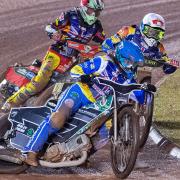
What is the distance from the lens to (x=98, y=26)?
12.1 meters

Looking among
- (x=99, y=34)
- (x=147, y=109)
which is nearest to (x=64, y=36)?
(x=99, y=34)

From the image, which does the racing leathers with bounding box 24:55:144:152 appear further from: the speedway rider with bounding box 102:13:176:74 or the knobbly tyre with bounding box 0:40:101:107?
the knobbly tyre with bounding box 0:40:101:107

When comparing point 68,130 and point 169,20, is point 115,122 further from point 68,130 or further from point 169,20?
point 169,20

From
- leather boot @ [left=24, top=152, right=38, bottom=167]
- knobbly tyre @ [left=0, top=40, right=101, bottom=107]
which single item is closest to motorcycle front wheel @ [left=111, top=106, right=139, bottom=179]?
leather boot @ [left=24, top=152, right=38, bottom=167]

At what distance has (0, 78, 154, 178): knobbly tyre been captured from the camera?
827 centimetres

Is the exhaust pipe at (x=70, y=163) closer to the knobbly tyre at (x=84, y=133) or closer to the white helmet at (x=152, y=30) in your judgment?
the knobbly tyre at (x=84, y=133)

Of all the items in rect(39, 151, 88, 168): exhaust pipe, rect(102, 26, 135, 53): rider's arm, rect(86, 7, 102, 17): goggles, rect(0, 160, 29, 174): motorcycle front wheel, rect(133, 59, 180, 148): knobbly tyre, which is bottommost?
rect(0, 160, 29, 174): motorcycle front wheel

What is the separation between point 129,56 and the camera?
845 centimetres

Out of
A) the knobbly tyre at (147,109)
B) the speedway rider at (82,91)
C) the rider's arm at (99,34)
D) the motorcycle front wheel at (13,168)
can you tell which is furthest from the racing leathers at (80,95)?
the rider's arm at (99,34)

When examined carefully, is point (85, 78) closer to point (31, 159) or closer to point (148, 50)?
point (148, 50)

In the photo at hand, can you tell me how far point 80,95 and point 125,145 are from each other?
884mm

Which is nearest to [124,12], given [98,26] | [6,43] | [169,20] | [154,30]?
[169,20]

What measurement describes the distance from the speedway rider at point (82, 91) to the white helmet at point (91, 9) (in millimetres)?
2737

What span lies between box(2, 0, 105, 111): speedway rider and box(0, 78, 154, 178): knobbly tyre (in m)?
2.05
